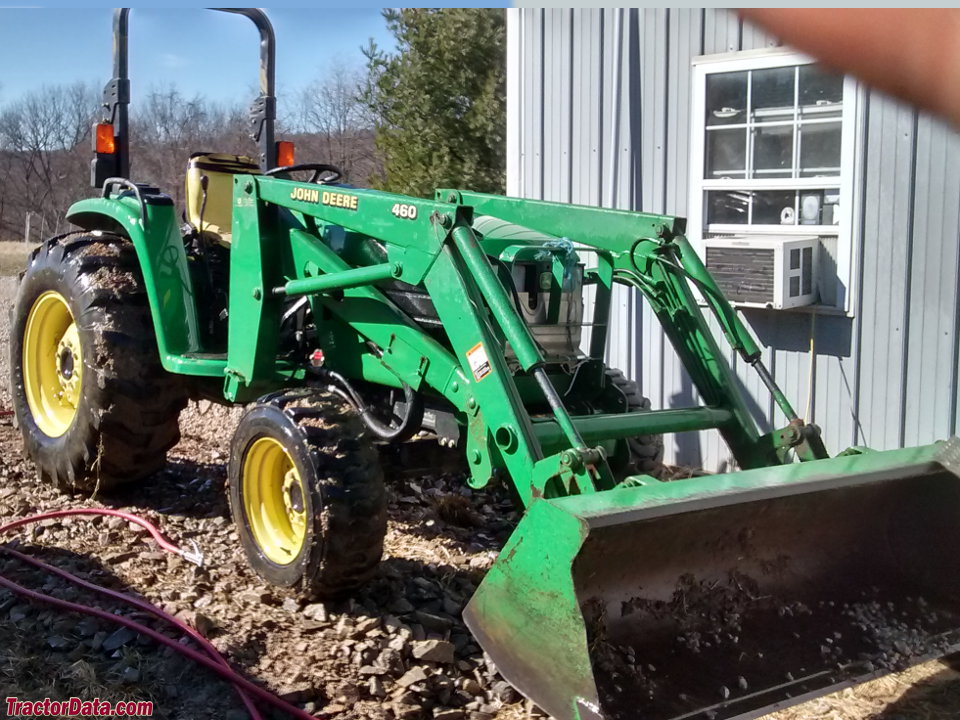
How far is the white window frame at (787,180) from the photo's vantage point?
230 inches

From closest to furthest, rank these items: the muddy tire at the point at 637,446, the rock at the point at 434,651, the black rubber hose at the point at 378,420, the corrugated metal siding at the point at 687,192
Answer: the rock at the point at 434,651, the black rubber hose at the point at 378,420, the muddy tire at the point at 637,446, the corrugated metal siding at the point at 687,192

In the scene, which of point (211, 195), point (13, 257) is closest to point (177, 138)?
point (13, 257)

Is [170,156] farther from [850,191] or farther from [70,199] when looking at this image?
[850,191]

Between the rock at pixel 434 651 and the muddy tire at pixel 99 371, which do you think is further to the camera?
the muddy tire at pixel 99 371

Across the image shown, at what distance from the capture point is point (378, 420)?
15.8 ft

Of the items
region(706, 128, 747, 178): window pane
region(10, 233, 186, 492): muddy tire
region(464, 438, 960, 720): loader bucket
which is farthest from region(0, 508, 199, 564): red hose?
region(706, 128, 747, 178): window pane

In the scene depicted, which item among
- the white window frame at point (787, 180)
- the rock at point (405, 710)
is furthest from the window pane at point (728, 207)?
the rock at point (405, 710)

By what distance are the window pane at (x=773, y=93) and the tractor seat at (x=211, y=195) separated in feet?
10.4

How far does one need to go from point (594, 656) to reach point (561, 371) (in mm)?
1822

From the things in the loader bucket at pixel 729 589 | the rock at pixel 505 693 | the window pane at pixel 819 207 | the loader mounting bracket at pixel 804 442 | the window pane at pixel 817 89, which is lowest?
the rock at pixel 505 693

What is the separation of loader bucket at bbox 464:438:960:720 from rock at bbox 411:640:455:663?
60 cm

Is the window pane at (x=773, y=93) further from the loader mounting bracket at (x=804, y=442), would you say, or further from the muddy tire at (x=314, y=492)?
the muddy tire at (x=314, y=492)

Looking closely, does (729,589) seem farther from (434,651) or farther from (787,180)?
(787,180)

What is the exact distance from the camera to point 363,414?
15.3 ft
